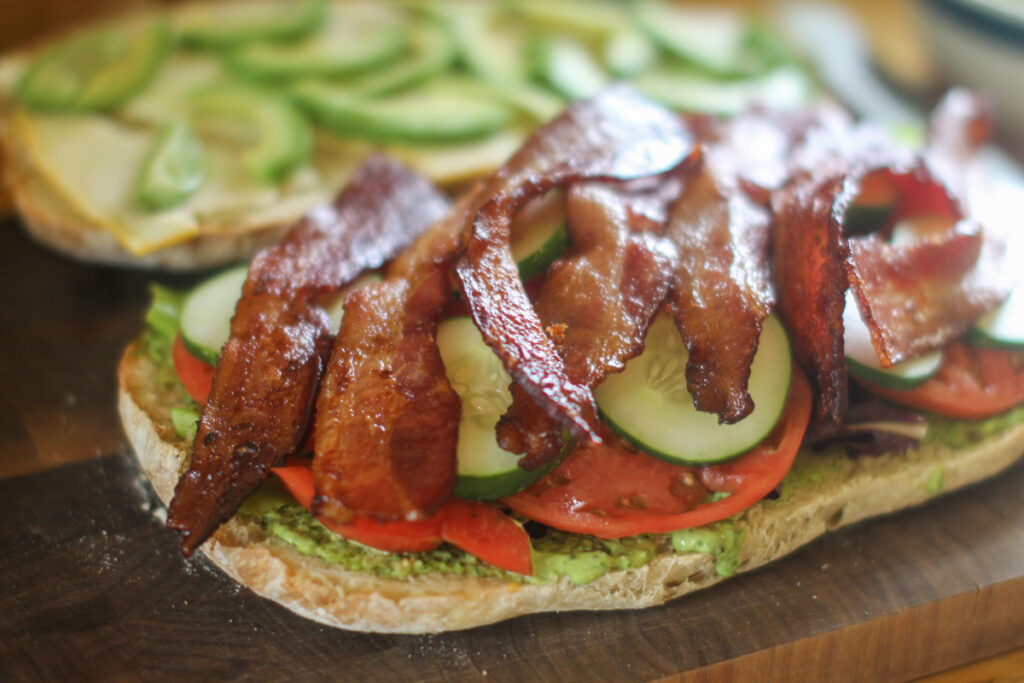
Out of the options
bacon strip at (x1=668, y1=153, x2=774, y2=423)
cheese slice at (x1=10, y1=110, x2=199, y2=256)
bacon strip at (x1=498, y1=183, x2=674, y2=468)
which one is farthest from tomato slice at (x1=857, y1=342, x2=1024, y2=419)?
cheese slice at (x1=10, y1=110, x2=199, y2=256)

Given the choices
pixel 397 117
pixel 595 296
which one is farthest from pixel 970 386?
pixel 397 117

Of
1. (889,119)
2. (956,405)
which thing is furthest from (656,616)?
(889,119)

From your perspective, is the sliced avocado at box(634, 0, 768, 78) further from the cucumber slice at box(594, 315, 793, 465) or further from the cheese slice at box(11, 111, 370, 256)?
the cucumber slice at box(594, 315, 793, 465)

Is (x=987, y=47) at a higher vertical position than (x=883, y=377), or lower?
higher

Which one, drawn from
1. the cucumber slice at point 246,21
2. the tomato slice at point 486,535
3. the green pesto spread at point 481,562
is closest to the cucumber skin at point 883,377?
the green pesto spread at point 481,562

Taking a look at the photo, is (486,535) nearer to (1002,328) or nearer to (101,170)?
(1002,328)

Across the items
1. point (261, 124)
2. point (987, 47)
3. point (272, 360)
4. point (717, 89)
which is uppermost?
point (987, 47)

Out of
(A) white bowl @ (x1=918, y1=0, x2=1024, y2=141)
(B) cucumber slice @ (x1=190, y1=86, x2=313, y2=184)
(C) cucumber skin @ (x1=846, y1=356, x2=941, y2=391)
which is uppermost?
(A) white bowl @ (x1=918, y1=0, x2=1024, y2=141)
